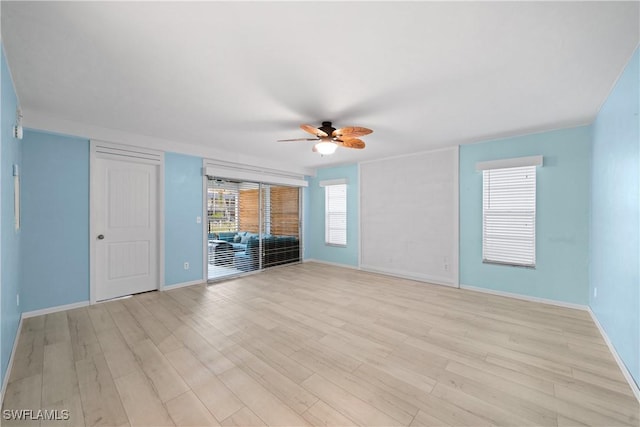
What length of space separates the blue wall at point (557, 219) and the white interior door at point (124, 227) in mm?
5506

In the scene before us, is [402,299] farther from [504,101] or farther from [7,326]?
[7,326]

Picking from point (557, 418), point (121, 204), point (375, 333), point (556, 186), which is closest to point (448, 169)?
point (556, 186)

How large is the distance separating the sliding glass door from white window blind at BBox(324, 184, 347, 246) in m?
0.78

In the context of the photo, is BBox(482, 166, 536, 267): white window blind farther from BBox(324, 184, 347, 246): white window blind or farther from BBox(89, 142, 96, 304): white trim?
BBox(89, 142, 96, 304): white trim

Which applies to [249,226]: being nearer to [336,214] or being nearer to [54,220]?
[336,214]

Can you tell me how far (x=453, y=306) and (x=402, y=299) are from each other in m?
0.68

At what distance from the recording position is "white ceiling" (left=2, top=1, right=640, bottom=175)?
59.4 inches

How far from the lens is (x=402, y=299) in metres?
3.80

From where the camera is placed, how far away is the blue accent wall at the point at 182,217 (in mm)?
4305

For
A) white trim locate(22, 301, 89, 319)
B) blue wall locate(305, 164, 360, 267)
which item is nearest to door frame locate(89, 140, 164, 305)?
white trim locate(22, 301, 89, 319)

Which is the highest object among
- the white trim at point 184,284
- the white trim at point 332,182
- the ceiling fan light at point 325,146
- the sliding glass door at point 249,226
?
the ceiling fan light at point 325,146

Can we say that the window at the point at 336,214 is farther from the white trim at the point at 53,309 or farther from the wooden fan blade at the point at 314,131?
the white trim at the point at 53,309

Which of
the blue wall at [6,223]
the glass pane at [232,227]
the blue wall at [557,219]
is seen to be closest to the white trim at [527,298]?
the blue wall at [557,219]

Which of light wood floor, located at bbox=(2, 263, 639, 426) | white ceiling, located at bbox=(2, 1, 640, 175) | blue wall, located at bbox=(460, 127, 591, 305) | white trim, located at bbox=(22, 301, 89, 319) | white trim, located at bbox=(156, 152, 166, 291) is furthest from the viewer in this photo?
white trim, located at bbox=(156, 152, 166, 291)
